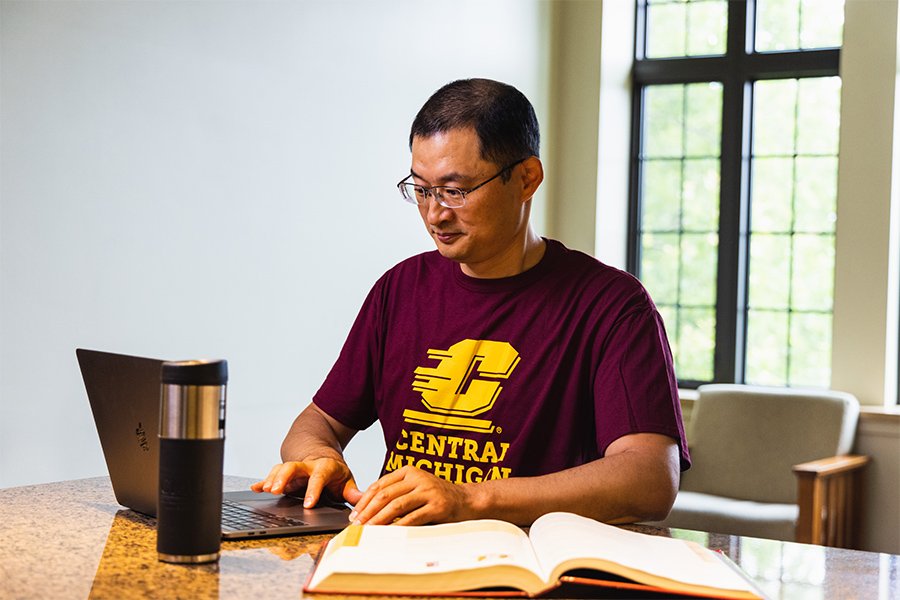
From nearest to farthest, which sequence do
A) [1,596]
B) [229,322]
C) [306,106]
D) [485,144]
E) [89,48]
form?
[1,596] < [485,144] < [89,48] < [229,322] < [306,106]

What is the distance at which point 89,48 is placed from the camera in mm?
3014

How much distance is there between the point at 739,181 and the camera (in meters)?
5.54

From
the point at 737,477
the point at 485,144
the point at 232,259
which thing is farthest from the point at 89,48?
the point at 737,477

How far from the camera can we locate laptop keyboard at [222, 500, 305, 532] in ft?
4.91

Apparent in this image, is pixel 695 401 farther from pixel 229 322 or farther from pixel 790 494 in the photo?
pixel 229 322

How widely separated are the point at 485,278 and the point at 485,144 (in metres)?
0.25

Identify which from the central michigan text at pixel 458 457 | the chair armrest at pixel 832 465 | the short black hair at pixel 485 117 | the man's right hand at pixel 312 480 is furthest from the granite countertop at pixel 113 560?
the chair armrest at pixel 832 465

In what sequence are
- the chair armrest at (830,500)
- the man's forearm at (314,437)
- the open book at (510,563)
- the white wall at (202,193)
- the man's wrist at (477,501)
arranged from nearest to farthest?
the open book at (510,563), the man's wrist at (477,501), the man's forearm at (314,437), the white wall at (202,193), the chair armrest at (830,500)

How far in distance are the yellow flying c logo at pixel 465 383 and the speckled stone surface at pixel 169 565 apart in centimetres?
39

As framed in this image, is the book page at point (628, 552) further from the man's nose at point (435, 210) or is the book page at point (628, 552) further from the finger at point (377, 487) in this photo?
the man's nose at point (435, 210)

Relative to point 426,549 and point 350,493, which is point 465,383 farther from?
point 426,549

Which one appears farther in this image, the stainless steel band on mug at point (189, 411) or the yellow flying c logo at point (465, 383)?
the yellow flying c logo at point (465, 383)

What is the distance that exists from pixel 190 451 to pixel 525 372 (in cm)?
84

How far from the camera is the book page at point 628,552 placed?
47.5 inches
